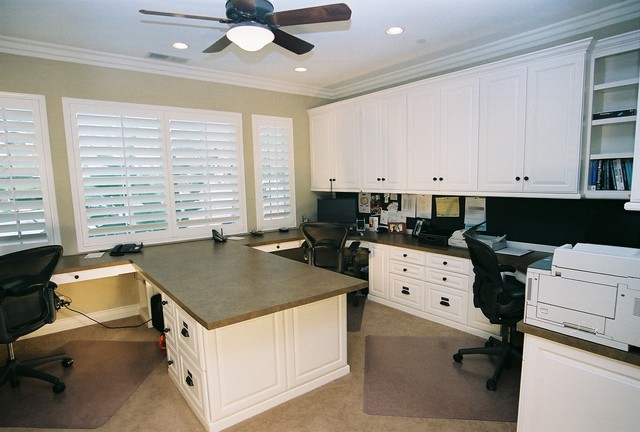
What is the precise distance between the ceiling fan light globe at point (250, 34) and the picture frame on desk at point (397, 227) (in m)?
2.86

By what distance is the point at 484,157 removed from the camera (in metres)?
3.27

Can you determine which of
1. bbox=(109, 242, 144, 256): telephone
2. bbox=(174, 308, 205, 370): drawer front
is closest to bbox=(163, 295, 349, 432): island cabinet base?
bbox=(174, 308, 205, 370): drawer front

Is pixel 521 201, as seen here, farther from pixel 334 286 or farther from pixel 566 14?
pixel 334 286

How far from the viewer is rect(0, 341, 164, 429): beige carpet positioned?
2.30 m

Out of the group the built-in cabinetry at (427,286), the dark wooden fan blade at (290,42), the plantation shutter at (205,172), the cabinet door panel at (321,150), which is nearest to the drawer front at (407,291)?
the built-in cabinetry at (427,286)

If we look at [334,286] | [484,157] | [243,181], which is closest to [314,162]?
[243,181]

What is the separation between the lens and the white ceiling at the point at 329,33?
258cm

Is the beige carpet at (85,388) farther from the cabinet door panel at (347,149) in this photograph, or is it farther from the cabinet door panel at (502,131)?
the cabinet door panel at (502,131)

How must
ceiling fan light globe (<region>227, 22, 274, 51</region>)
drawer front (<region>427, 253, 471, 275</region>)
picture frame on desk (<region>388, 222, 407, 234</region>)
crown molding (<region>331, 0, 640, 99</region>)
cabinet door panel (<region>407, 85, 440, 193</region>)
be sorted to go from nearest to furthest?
ceiling fan light globe (<region>227, 22, 274, 51</region>), crown molding (<region>331, 0, 640, 99</region>), drawer front (<region>427, 253, 471, 275</region>), cabinet door panel (<region>407, 85, 440, 193</region>), picture frame on desk (<region>388, 222, 407, 234</region>)

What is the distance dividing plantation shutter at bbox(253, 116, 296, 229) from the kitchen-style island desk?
5.90 ft

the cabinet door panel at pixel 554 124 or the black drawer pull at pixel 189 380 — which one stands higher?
the cabinet door panel at pixel 554 124

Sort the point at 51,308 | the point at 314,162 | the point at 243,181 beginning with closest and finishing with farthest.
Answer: the point at 51,308
the point at 243,181
the point at 314,162

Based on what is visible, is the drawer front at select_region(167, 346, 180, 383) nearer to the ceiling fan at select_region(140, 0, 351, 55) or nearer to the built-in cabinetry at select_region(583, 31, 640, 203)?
the ceiling fan at select_region(140, 0, 351, 55)

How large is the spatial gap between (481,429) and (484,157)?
2234mm
